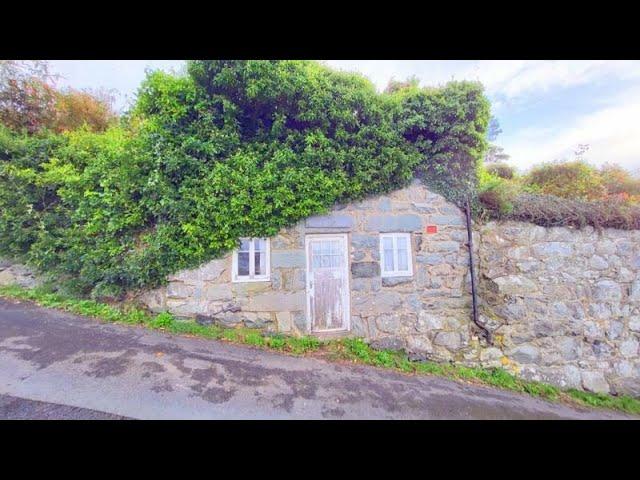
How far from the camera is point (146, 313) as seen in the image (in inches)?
168

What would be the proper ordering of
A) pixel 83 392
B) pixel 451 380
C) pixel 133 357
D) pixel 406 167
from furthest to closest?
pixel 406 167, pixel 451 380, pixel 133 357, pixel 83 392

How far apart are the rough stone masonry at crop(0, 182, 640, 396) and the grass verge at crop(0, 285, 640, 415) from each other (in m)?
0.18

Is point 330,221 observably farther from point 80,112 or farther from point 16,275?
point 80,112

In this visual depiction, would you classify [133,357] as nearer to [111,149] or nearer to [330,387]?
[330,387]

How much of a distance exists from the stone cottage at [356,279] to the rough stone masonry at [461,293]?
20mm

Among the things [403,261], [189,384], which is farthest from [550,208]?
[189,384]

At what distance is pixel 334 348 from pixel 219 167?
12.3 ft

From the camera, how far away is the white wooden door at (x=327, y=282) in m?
4.49

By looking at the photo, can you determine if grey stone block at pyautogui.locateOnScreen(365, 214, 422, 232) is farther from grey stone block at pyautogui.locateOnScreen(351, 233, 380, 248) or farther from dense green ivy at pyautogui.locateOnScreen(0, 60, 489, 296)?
dense green ivy at pyautogui.locateOnScreen(0, 60, 489, 296)

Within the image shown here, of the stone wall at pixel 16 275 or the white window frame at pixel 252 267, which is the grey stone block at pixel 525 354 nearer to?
the white window frame at pixel 252 267

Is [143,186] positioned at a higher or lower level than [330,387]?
higher

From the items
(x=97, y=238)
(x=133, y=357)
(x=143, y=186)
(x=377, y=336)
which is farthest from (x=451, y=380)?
(x=97, y=238)

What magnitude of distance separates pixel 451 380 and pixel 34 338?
6.31m

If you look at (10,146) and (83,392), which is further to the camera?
(10,146)
